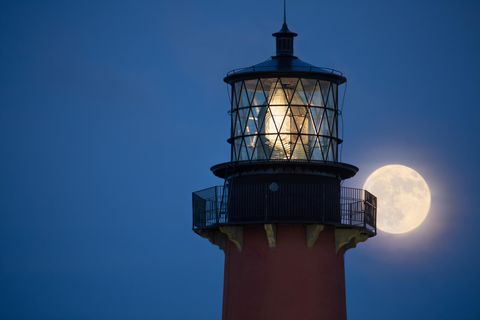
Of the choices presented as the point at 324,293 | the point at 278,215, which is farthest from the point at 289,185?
the point at 324,293

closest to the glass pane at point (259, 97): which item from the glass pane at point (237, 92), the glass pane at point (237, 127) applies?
the glass pane at point (237, 92)

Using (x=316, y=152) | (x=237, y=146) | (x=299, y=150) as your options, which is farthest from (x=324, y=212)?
(x=237, y=146)

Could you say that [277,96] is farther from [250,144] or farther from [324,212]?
[324,212]

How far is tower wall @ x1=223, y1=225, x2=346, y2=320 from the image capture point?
32.3m

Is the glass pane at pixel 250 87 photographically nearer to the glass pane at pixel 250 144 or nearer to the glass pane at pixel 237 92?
the glass pane at pixel 237 92

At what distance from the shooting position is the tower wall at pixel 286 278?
32312 millimetres

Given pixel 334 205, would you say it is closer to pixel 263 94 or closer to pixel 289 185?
pixel 289 185

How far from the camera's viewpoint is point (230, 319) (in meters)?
33.1

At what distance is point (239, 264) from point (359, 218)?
3.63m

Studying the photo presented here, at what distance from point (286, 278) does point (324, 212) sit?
2.12m

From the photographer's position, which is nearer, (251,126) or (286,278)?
(286,278)

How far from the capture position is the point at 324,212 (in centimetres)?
3222

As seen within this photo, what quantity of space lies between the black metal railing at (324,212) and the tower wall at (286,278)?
518 mm

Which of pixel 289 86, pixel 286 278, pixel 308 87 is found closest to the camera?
pixel 286 278
